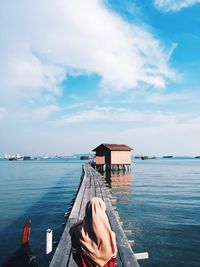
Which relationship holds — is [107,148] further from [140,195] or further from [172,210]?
[172,210]

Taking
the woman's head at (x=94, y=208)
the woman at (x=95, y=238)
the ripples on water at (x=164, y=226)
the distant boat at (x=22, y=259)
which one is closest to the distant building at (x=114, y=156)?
the ripples on water at (x=164, y=226)

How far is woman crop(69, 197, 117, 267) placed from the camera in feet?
12.1

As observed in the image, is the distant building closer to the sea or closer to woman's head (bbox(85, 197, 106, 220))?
the sea

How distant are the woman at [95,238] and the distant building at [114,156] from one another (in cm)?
4853

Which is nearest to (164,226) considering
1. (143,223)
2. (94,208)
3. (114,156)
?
(143,223)

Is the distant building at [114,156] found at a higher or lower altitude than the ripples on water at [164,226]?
higher

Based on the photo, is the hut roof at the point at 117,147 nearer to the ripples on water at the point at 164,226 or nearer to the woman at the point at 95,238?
the ripples on water at the point at 164,226

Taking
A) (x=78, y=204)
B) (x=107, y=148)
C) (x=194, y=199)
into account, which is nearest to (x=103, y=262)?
(x=78, y=204)

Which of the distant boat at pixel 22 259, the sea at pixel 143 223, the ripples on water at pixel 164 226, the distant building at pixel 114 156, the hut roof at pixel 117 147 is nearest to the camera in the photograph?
the distant boat at pixel 22 259

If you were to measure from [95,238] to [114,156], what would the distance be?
4928 cm

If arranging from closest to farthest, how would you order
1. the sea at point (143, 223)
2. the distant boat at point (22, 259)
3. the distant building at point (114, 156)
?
the distant boat at point (22, 259) < the sea at point (143, 223) < the distant building at point (114, 156)

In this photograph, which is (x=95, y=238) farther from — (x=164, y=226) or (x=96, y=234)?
(x=164, y=226)

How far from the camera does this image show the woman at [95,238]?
3.70m

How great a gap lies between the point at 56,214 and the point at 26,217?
2.06 meters
